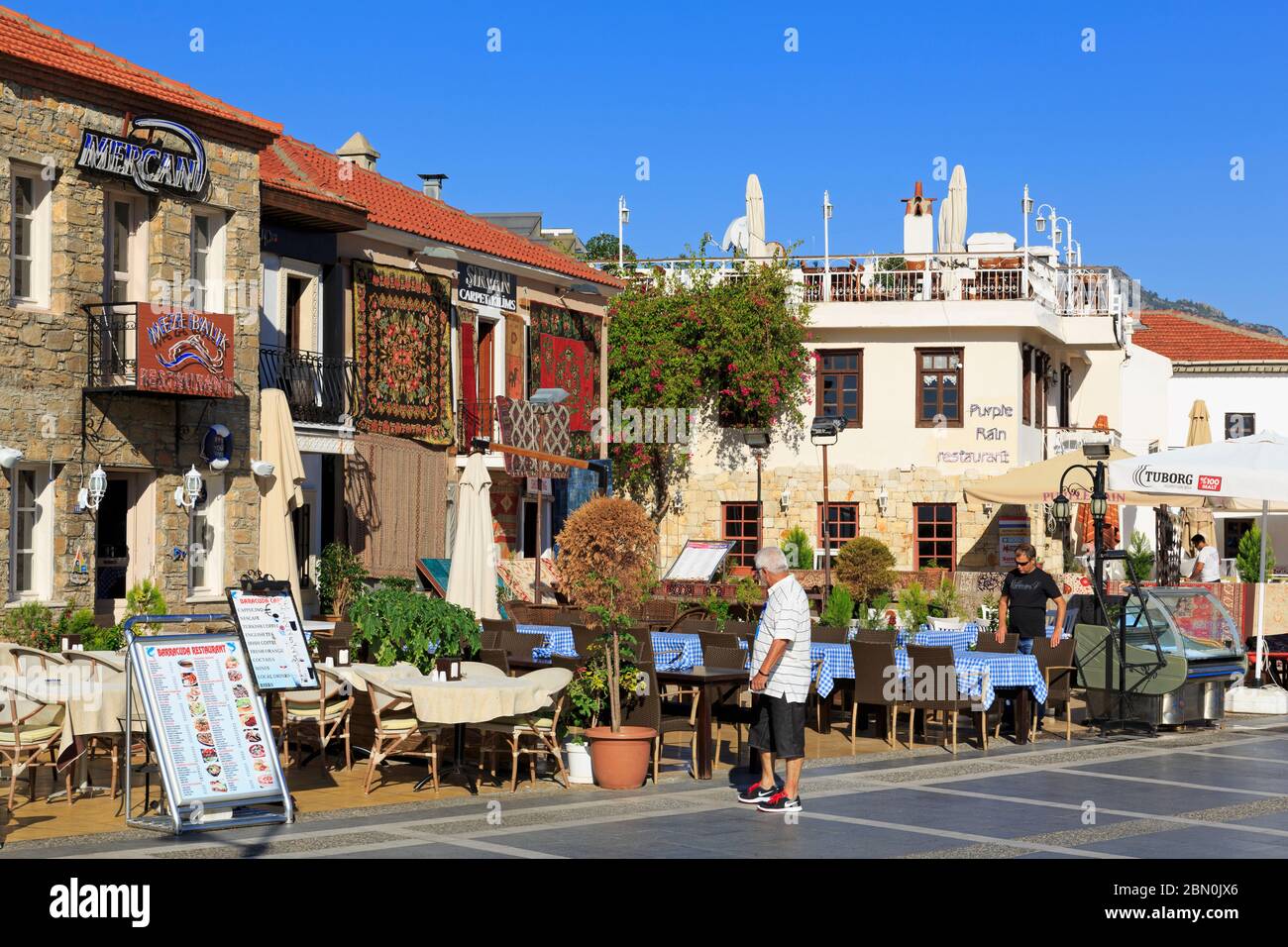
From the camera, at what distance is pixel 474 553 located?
773 inches

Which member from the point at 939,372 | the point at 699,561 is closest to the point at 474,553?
the point at 699,561

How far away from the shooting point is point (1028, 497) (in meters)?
26.9

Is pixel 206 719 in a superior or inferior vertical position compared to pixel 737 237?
inferior

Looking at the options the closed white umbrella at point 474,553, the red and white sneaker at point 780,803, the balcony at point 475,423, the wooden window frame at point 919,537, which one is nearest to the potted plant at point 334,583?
the closed white umbrella at point 474,553

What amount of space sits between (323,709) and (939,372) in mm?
22912

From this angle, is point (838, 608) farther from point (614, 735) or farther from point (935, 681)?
point (614, 735)

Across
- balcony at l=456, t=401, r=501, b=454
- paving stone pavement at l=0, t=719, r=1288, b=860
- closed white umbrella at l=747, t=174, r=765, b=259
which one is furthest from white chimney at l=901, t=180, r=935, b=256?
paving stone pavement at l=0, t=719, r=1288, b=860

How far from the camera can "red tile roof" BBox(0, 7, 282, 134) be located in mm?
16828

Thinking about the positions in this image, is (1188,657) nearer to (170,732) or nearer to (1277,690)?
(1277,690)

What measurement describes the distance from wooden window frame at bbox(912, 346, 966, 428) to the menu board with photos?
5457 millimetres

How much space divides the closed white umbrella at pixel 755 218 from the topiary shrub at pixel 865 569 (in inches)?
296

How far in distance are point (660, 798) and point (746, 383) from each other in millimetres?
22115

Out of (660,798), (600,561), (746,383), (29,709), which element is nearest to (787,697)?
(660,798)

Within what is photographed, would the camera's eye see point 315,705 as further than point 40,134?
No
